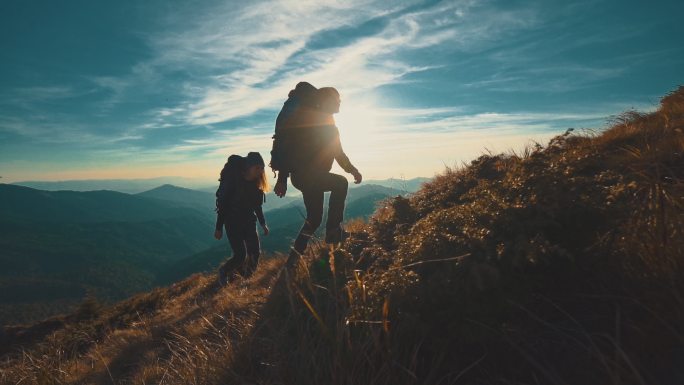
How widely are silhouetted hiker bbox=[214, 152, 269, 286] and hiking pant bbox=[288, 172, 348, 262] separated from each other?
3.40 meters

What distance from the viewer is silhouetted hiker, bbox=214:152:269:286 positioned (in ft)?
30.2

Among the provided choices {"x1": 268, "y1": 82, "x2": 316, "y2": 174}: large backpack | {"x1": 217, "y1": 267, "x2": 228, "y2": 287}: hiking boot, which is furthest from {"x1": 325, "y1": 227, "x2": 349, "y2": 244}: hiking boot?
{"x1": 217, "y1": 267, "x2": 228, "y2": 287}: hiking boot

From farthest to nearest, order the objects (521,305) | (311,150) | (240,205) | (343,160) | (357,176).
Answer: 1. (240,205)
2. (357,176)
3. (343,160)
4. (311,150)
5. (521,305)

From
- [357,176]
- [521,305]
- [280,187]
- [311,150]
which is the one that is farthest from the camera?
[357,176]

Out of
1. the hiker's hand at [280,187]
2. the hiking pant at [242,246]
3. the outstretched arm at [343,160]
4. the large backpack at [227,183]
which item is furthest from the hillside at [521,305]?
the large backpack at [227,183]

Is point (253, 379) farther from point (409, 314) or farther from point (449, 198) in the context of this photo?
point (449, 198)

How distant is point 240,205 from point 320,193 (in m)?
3.84

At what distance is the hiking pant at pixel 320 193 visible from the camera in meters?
6.18

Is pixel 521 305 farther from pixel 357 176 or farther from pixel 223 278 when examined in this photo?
pixel 223 278

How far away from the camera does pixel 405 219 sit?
5.78m

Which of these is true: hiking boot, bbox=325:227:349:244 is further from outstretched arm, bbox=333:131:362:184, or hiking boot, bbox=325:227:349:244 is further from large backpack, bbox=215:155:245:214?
large backpack, bbox=215:155:245:214

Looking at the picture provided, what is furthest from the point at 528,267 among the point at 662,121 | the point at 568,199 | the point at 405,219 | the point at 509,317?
the point at 662,121

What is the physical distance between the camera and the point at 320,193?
621 centimetres

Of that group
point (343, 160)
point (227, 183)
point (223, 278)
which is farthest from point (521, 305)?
point (227, 183)
